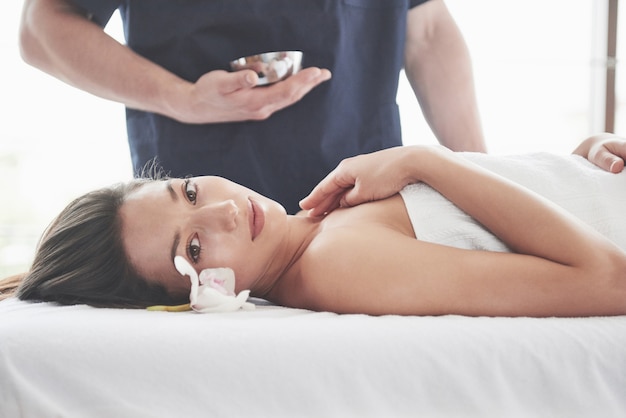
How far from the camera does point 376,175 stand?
1.44 m

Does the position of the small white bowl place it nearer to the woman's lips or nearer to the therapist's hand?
the therapist's hand

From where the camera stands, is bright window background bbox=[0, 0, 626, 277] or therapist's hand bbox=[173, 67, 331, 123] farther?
bright window background bbox=[0, 0, 626, 277]

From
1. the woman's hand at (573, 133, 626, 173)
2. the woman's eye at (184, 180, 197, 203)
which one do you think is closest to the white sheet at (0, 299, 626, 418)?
the woman's eye at (184, 180, 197, 203)

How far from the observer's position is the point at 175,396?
1014 millimetres

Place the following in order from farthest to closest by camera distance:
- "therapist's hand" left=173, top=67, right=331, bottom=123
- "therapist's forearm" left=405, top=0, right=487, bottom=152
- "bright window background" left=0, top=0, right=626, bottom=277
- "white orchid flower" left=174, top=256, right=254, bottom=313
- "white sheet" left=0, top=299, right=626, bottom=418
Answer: "bright window background" left=0, top=0, right=626, bottom=277, "therapist's forearm" left=405, top=0, right=487, bottom=152, "therapist's hand" left=173, top=67, right=331, bottom=123, "white orchid flower" left=174, top=256, right=254, bottom=313, "white sheet" left=0, top=299, right=626, bottom=418

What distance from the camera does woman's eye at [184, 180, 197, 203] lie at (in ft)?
4.79

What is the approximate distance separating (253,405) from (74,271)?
1.96 ft

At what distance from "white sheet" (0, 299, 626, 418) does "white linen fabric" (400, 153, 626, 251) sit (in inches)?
12.1

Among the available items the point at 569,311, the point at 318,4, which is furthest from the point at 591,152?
the point at 318,4

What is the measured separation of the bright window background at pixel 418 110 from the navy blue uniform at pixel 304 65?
1462 mm

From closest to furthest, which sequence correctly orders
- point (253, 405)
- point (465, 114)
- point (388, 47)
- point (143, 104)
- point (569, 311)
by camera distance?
point (253, 405) < point (569, 311) < point (143, 104) < point (388, 47) < point (465, 114)

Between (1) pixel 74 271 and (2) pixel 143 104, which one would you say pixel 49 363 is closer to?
(1) pixel 74 271

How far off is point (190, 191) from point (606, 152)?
936mm

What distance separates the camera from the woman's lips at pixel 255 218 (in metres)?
1.46
